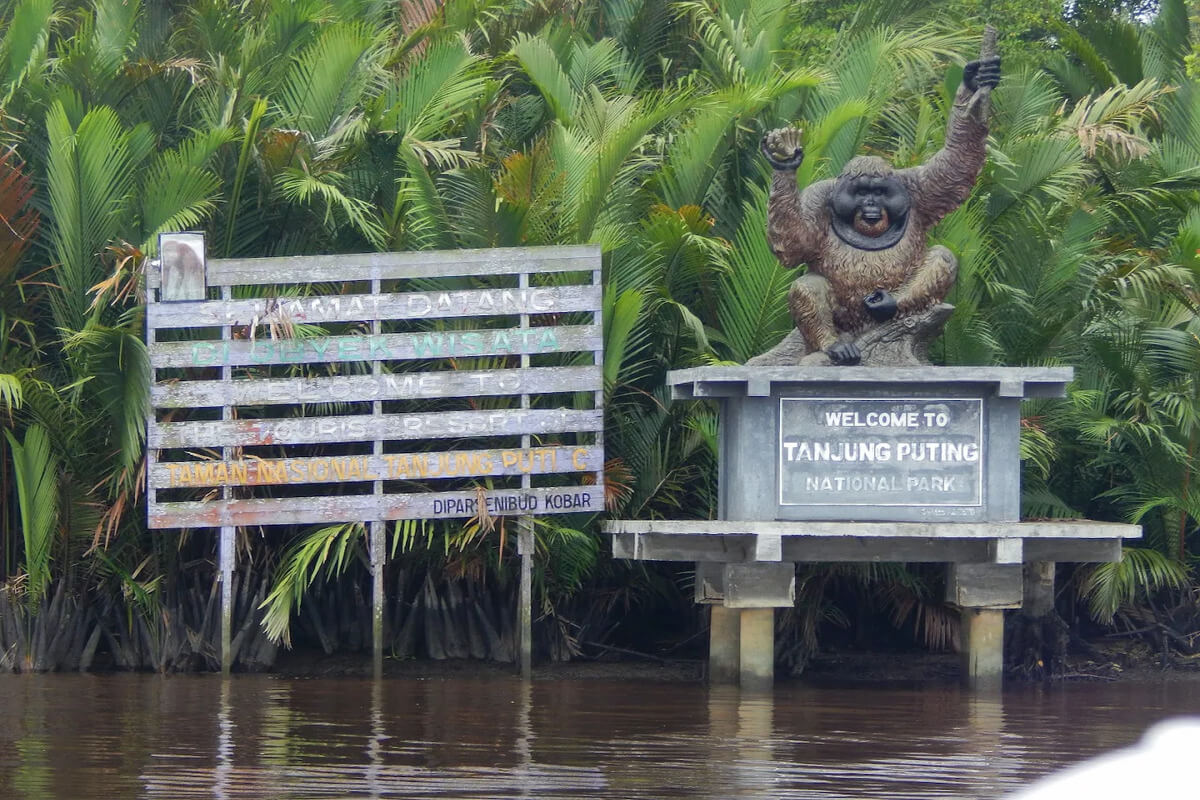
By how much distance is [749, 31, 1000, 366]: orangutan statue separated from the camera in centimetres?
1091

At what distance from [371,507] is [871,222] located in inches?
144

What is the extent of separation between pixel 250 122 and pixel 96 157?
1.05 metres

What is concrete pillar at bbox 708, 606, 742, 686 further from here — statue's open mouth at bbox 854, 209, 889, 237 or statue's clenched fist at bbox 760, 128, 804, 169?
statue's clenched fist at bbox 760, 128, 804, 169

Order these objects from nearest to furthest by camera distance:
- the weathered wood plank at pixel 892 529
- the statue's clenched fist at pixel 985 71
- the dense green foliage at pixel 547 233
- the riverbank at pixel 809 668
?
the weathered wood plank at pixel 892 529 < the statue's clenched fist at pixel 985 71 < the dense green foliage at pixel 547 233 < the riverbank at pixel 809 668

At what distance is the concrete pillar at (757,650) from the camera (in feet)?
36.3

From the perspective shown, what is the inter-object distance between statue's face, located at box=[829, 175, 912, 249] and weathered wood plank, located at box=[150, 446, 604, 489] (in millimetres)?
2159

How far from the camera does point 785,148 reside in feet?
35.4

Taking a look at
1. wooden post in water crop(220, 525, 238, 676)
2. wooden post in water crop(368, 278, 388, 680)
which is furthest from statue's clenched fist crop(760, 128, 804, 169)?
wooden post in water crop(220, 525, 238, 676)

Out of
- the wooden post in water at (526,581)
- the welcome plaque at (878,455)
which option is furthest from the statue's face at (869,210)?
the wooden post in water at (526,581)

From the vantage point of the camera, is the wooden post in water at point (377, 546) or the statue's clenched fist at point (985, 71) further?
the wooden post in water at point (377, 546)

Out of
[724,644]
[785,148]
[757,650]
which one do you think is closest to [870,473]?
[757,650]

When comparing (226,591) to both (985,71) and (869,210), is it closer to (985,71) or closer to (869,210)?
(869,210)

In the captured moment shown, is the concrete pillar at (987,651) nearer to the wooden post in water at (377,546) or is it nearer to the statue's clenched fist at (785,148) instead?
the statue's clenched fist at (785,148)

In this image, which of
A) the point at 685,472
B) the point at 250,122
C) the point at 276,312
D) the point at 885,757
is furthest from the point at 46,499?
the point at 885,757
